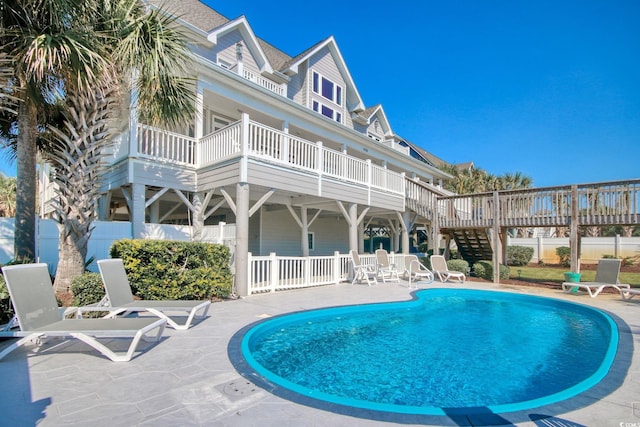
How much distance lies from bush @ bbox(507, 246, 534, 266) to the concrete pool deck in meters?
Answer: 21.2

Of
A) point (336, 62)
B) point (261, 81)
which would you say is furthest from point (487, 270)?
point (336, 62)

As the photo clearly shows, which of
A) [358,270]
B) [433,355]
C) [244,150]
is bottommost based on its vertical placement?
[433,355]

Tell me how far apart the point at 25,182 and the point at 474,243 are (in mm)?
17421

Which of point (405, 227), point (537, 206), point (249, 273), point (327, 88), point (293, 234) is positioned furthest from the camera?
point (327, 88)

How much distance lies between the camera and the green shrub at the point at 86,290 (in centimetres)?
627

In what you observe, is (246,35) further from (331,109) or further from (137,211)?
(137,211)

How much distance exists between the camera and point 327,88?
1869 centimetres

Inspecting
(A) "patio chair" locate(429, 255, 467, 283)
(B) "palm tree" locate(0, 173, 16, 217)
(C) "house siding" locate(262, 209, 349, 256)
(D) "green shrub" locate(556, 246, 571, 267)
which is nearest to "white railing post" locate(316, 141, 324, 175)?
(C) "house siding" locate(262, 209, 349, 256)

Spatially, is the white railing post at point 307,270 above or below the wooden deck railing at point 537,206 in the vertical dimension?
below

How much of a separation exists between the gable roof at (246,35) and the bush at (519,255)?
20928mm

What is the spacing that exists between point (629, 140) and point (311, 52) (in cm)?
2340

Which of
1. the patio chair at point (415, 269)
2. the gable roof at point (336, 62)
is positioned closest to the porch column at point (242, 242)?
the patio chair at point (415, 269)

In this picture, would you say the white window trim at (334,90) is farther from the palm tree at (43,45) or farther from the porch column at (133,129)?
the palm tree at (43,45)

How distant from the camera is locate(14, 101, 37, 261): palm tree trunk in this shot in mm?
7293
